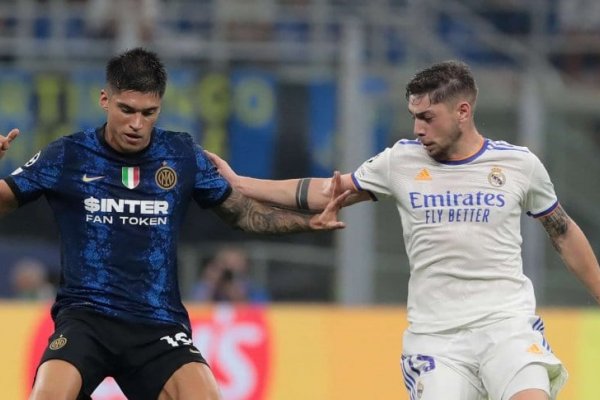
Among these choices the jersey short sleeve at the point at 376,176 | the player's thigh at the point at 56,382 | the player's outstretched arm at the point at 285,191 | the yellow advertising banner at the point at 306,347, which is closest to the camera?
the player's thigh at the point at 56,382

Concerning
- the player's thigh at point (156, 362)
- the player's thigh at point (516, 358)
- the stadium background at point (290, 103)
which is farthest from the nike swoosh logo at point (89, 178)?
the stadium background at point (290, 103)

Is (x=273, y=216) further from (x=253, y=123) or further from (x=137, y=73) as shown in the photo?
(x=253, y=123)

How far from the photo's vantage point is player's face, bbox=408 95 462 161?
6.64 metres

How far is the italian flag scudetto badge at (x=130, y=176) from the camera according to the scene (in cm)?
660

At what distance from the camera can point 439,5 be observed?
626 inches

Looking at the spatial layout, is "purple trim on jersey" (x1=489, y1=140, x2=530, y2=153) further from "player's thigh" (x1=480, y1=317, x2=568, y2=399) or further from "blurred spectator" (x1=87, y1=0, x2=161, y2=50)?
"blurred spectator" (x1=87, y1=0, x2=161, y2=50)

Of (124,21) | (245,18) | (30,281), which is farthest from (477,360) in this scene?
(245,18)

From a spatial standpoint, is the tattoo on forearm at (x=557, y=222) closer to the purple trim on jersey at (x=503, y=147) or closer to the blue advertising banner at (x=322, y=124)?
the purple trim on jersey at (x=503, y=147)

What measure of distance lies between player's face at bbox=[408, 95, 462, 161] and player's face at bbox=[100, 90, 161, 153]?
125cm

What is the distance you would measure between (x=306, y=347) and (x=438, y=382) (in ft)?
14.0

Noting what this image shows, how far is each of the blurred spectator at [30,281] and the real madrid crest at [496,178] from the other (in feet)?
22.1

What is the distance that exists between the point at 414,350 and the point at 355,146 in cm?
677

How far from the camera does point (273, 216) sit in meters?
7.03

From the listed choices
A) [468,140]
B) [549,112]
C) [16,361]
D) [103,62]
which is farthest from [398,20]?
[468,140]
